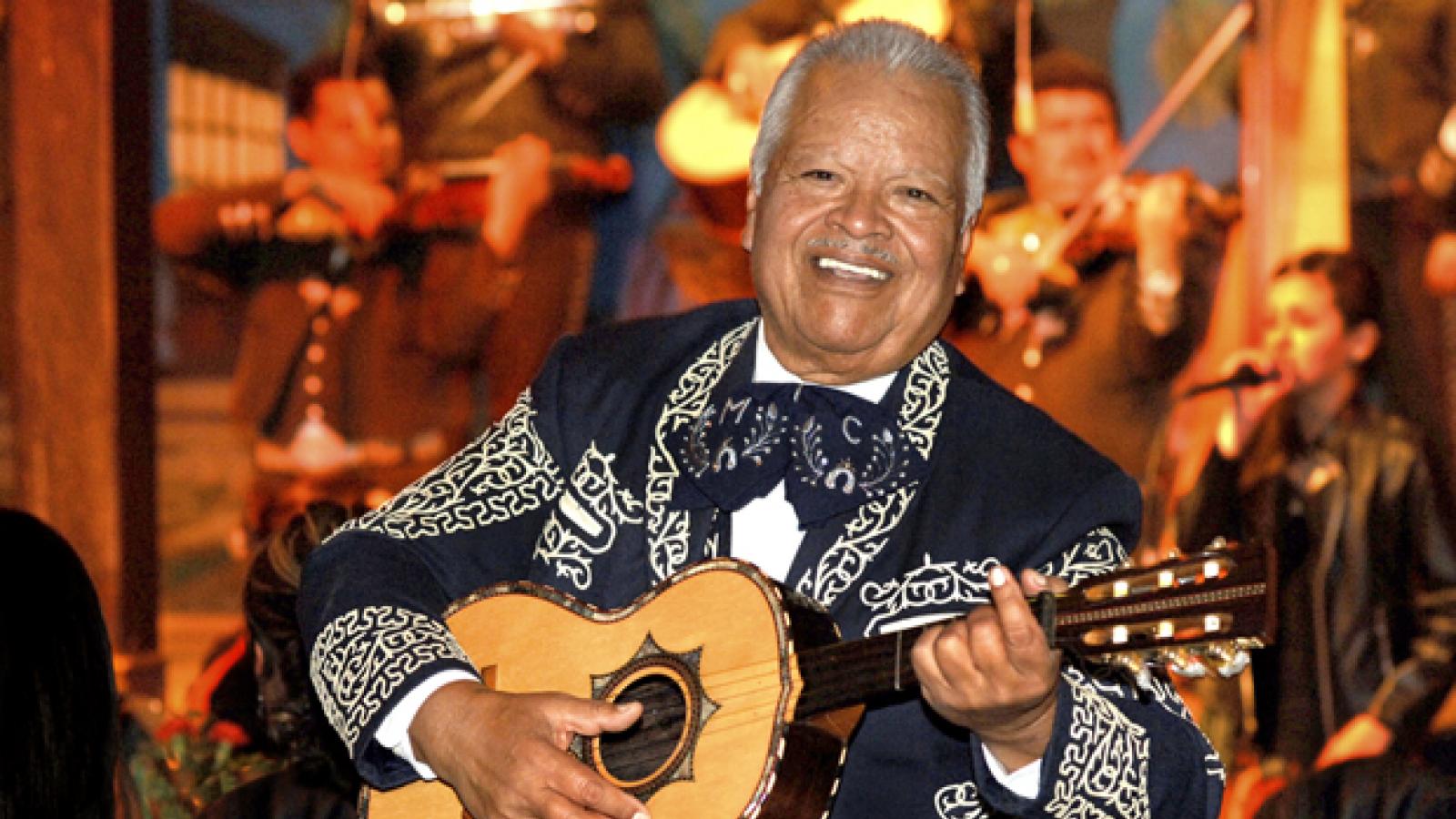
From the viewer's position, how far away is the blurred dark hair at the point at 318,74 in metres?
6.99

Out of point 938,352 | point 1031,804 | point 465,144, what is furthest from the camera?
point 465,144

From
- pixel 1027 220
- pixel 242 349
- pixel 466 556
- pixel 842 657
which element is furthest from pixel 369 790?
pixel 242 349

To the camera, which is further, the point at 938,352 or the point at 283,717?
the point at 283,717

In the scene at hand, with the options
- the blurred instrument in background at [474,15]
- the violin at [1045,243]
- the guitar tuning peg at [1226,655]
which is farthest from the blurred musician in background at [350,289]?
the guitar tuning peg at [1226,655]

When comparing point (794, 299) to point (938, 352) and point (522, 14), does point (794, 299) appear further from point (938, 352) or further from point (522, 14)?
point (522, 14)

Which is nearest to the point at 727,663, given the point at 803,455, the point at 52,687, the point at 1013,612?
the point at 803,455

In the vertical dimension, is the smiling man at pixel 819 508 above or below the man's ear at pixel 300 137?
below

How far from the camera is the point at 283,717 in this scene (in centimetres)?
316

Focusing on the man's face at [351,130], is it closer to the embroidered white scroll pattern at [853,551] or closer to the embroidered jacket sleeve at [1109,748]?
the embroidered white scroll pattern at [853,551]

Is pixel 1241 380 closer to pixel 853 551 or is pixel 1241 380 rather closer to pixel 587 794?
pixel 853 551

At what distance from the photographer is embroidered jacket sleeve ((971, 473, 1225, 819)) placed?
190 cm

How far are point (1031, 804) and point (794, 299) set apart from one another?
69 centimetres

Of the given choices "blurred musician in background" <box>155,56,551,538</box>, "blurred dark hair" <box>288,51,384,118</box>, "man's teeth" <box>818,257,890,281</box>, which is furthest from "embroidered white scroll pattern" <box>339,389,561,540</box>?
"blurred dark hair" <box>288,51,384,118</box>

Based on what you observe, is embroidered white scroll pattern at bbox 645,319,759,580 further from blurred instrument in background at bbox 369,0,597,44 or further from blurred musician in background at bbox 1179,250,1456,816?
blurred instrument in background at bbox 369,0,597,44
